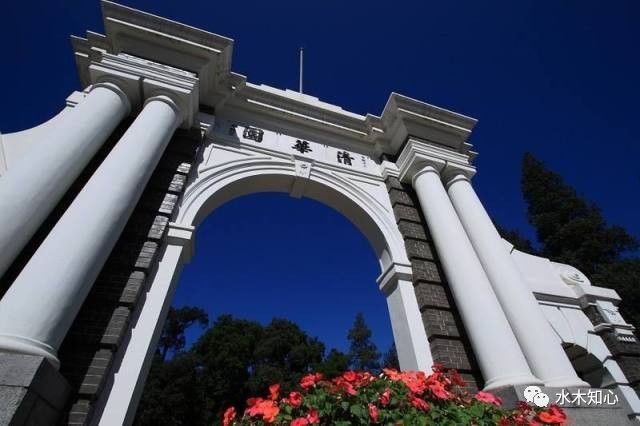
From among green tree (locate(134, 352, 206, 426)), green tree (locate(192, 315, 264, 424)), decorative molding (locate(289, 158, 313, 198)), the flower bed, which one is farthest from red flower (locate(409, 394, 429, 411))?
green tree (locate(192, 315, 264, 424))

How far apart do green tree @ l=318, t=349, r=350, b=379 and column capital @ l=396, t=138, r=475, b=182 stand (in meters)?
25.0

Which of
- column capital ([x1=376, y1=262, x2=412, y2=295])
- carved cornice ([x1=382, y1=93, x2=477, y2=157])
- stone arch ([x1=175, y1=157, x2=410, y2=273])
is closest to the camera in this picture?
column capital ([x1=376, y1=262, x2=412, y2=295])

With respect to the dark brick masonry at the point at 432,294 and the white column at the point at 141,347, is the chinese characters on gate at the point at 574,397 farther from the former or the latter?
the white column at the point at 141,347

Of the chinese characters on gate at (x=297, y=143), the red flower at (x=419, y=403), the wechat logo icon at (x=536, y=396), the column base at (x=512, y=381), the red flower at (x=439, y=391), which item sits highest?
the chinese characters on gate at (x=297, y=143)

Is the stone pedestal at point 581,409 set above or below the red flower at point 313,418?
above

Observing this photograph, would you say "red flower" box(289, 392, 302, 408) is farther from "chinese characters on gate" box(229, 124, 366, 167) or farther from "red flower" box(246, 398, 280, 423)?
"chinese characters on gate" box(229, 124, 366, 167)

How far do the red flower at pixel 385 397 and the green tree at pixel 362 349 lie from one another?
35.9 meters

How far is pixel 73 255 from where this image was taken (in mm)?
2908

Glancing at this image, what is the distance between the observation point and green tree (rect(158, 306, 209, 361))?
93.4 ft

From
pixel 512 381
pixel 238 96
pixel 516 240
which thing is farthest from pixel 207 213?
pixel 516 240

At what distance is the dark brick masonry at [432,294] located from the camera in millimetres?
4254

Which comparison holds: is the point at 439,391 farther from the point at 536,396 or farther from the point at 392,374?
the point at 536,396

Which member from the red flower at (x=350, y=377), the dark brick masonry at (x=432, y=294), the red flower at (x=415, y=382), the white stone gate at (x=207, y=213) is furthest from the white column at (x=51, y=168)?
the dark brick masonry at (x=432, y=294)

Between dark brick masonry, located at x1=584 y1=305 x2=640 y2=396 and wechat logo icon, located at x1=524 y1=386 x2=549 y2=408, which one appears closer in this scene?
wechat logo icon, located at x1=524 y1=386 x2=549 y2=408
